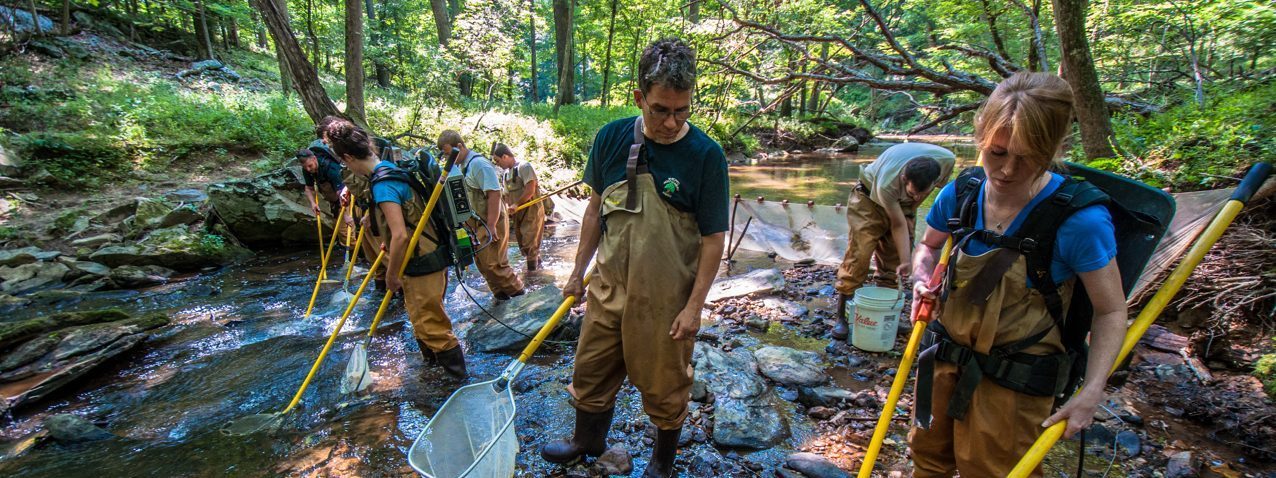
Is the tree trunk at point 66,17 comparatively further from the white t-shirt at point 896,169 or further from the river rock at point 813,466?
the river rock at point 813,466

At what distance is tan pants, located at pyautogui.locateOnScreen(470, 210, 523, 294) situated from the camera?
5379 mm

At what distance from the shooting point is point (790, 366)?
4000 millimetres

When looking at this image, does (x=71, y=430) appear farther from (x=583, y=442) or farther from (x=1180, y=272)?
(x=1180, y=272)

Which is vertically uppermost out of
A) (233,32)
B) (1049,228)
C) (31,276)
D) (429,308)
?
(233,32)

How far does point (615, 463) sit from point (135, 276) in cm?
723

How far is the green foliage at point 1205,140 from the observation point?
14.0 feet

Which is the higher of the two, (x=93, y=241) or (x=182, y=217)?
(x=182, y=217)

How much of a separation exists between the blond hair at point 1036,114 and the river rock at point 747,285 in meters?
4.34

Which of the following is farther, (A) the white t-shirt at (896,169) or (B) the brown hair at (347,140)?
(A) the white t-shirt at (896,169)

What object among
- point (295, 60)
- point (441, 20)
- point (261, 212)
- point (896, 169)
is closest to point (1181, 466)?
point (896, 169)

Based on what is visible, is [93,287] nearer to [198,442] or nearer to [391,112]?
[198,442]

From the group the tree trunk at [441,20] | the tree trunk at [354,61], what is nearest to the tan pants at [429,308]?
the tree trunk at [354,61]

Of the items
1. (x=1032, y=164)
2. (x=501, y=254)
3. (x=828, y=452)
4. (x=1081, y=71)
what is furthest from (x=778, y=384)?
(x=1081, y=71)

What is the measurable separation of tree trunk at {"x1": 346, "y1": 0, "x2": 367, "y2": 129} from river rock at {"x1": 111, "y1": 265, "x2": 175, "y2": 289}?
487cm
